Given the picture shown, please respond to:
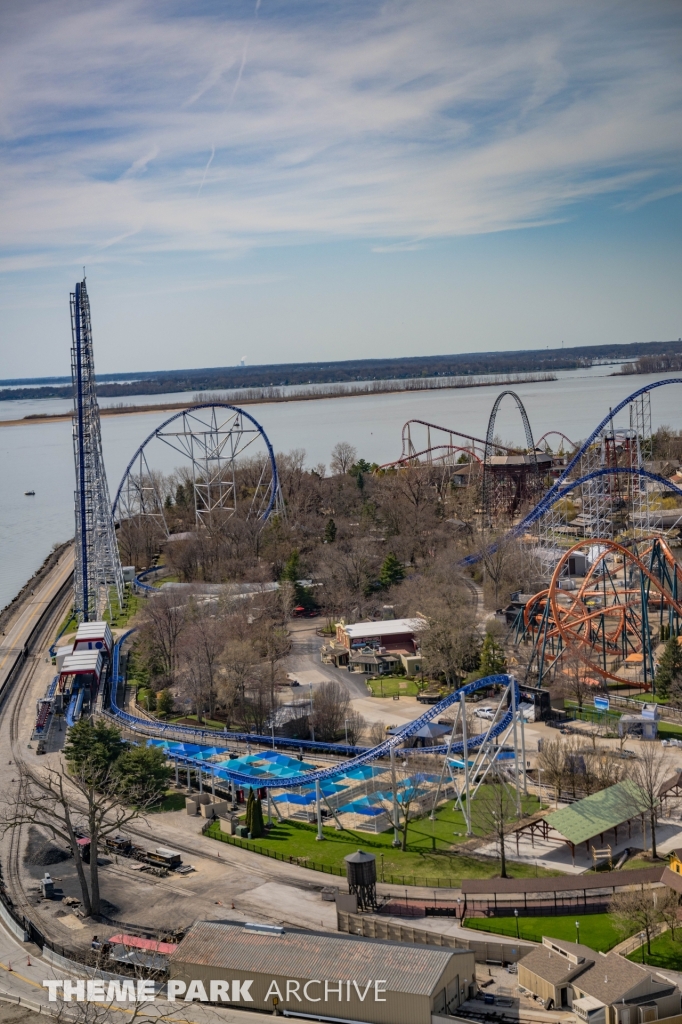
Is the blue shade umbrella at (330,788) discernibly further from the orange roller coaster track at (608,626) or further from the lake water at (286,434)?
the lake water at (286,434)

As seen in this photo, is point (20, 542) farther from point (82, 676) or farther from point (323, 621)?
point (82, 676)

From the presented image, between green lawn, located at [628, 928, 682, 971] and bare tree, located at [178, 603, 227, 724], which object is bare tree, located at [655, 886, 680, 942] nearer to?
green lawn, located at [628, 928, 682, 971]

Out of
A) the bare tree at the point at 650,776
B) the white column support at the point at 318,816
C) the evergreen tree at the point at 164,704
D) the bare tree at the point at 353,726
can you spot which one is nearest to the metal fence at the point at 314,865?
the white column support at the point at 318,816

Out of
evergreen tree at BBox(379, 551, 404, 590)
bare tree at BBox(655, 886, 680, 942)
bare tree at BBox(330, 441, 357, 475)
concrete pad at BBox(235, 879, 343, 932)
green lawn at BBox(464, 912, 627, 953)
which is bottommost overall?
concrete pad at BBox(235, 879, 343, 932)

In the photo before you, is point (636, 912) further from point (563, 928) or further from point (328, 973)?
point (328, 973)

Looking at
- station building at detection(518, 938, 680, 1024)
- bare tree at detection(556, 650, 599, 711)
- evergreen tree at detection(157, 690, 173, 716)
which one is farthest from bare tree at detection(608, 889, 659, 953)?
evergreen tree at detection(157, 690, 173, 716)

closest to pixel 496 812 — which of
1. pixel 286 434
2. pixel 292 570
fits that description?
pixel 292 570
